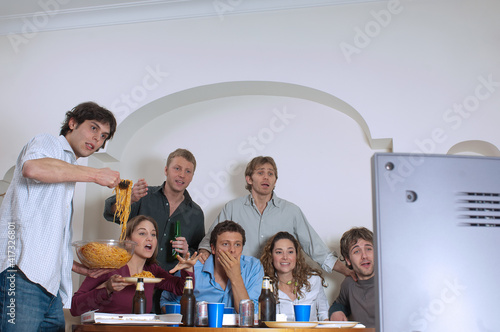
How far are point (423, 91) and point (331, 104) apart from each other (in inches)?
27.8

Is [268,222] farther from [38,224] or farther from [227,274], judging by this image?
[38,224]

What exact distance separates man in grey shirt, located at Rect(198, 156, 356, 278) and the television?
9.44 feet

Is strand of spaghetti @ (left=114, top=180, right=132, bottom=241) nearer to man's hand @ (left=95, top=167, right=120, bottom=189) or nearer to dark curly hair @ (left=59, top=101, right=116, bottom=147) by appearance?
dark curly hair @ (left=59, top=101, right=116, bottom=147)

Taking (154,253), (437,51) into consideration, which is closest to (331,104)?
(437,51)

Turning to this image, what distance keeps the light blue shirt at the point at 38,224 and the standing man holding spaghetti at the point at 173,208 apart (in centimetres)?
150

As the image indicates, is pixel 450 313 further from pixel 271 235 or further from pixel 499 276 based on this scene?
pixel 271 235

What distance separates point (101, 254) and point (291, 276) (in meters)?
1.41

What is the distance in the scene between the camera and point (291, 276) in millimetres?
3117

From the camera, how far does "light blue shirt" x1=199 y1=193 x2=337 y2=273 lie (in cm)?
347

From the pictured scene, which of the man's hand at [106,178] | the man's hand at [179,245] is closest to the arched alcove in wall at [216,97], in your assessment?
the man's hand at [179,245]

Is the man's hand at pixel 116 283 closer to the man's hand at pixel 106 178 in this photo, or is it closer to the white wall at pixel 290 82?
the man's hand at pixel 106 178

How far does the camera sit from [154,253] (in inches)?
117

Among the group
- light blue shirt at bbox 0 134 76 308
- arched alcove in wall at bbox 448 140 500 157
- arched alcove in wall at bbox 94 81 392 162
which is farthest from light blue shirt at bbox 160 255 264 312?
arched alcove in wall at bbox 448 140 500 157

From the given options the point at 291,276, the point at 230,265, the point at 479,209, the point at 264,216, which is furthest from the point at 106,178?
the point at 264,216
